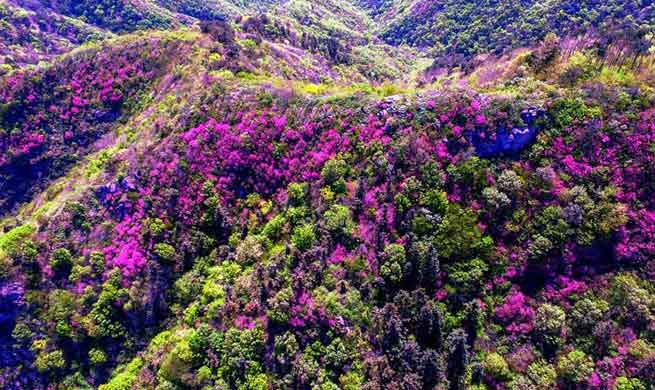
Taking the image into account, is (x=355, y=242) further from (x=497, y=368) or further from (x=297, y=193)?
(x=497, y=368)

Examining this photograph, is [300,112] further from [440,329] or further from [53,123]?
[53,123]

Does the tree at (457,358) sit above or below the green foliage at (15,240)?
above

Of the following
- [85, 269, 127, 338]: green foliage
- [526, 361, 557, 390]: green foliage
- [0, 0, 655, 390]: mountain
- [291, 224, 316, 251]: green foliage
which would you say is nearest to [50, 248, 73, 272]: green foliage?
[0, 0, 655, 390]: mountain

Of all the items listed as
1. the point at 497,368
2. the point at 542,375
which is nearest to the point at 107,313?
the point at 497,368

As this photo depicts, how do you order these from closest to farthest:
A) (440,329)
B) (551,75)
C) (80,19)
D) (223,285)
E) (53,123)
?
1. (440,329)
2. (223,285)
3. (551,75)
4. (53,123)
5. (80,19)

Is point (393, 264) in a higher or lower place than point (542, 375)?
higher

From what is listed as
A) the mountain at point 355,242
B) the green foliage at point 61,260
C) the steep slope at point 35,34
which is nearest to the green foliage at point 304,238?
the mountain at point 355,242

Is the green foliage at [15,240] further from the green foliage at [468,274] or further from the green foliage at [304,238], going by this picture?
the green foliage at [468,274]

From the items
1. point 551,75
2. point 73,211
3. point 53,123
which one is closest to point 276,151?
point 73,211

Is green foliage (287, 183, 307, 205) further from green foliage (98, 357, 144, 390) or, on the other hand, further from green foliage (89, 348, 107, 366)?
green foliage (89, 348, 107, 366)
